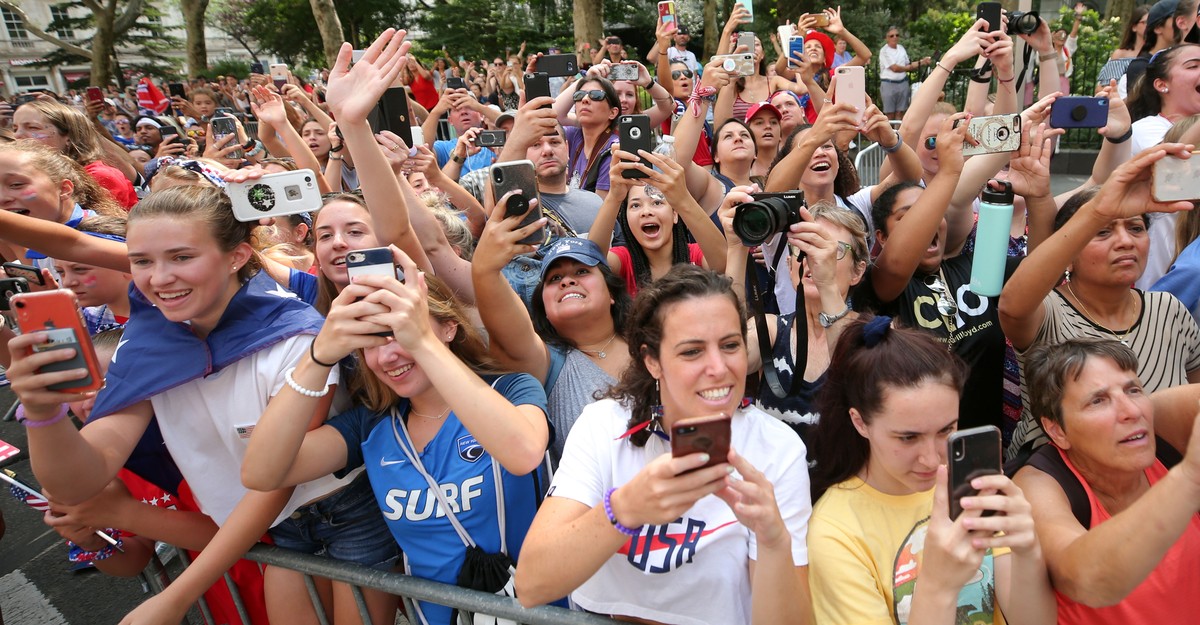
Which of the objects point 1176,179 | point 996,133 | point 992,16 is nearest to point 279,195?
point 996,133

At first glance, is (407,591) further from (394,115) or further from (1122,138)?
(1122,138)

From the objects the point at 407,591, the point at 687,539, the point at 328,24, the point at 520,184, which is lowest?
the point at 407,591

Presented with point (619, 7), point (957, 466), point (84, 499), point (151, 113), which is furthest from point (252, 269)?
point (619, 7)

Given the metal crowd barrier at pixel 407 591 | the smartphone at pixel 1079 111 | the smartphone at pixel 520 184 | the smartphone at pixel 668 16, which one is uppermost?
the smartphone at pixel 668 16

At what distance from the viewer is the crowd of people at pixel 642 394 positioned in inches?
69.0

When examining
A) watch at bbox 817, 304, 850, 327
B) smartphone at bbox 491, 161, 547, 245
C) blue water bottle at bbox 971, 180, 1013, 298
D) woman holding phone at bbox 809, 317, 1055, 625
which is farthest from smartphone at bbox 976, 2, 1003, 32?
smartphone at bbox 491, 161, 547, 245

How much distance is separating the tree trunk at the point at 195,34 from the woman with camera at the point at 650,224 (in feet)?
96.8

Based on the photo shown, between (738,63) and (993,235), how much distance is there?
7.24ft

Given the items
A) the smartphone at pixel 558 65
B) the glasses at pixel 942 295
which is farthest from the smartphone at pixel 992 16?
the smartphone at pixel 558 65

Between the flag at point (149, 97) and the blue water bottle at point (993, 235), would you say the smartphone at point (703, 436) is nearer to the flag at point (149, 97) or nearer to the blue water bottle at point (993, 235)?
the blue water bottle at point (993, 235)

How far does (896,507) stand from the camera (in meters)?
1.92

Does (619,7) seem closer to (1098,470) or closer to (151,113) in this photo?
(151,113)

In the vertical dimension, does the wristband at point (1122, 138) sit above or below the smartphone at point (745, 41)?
below

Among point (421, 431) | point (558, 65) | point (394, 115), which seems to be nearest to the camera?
point (421, 431)
